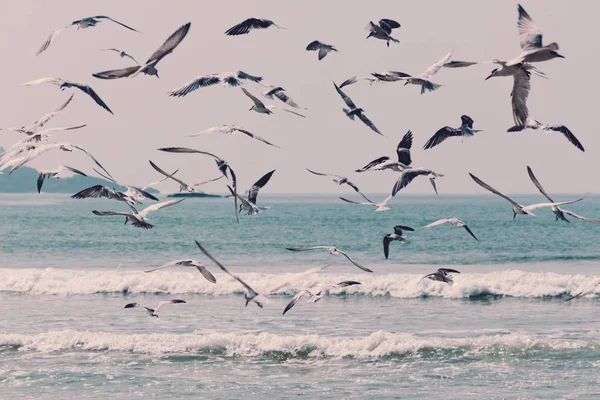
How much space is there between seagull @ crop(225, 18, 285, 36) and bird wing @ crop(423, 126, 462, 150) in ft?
8.02

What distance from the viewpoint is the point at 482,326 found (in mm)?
23328

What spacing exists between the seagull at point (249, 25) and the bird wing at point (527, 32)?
3205 mm

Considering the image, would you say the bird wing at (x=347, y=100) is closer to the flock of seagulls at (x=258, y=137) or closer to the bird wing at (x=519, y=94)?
the flock of seagulls at (x=258, y=137)

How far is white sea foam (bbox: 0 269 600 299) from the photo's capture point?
3047 centimetres

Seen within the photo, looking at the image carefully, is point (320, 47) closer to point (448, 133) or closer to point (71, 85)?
point (448, 133)

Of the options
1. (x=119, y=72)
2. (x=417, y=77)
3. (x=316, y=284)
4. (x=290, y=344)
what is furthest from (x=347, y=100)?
(x=316, y=284)

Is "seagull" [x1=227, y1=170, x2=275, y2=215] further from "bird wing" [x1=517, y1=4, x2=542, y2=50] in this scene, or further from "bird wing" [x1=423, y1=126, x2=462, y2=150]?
"bird wing" [x1=517, y1=4, x2=542, y2=50]

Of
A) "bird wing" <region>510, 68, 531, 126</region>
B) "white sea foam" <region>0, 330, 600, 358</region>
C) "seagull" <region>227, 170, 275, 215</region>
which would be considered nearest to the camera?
"bird wing" <region>510, 68, 531, 126</region>

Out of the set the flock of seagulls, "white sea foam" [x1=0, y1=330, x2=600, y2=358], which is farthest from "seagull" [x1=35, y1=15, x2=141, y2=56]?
"white sea foam" [x1=0, y1=330, x2=600, y2=358]

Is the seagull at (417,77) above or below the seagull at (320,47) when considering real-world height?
below

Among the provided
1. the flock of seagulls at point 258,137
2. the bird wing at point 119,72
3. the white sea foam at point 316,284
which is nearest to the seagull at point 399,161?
the flock of seagulls at point 258,137

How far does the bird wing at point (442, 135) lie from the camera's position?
10.4 metres

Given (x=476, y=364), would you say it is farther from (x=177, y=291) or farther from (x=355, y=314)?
(x=177, y=291)

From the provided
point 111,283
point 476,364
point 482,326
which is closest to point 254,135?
point 476,364
